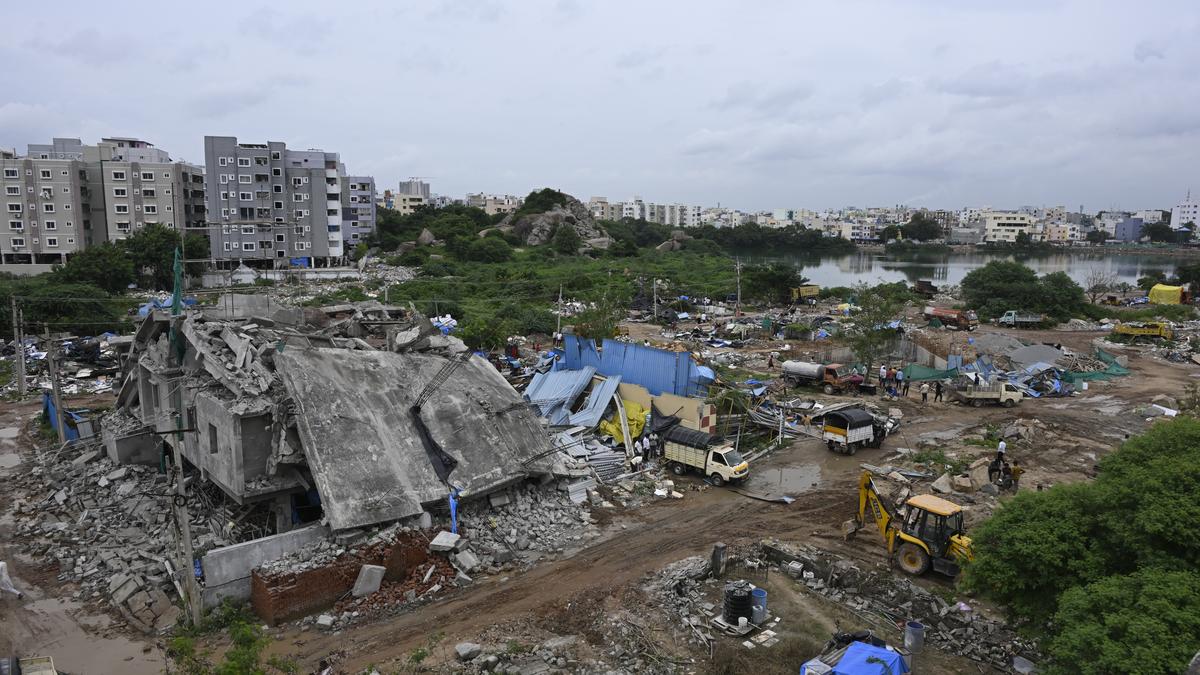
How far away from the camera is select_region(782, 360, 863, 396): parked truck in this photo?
25.1 m

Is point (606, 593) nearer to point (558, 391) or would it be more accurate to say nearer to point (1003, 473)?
point (558, 391)

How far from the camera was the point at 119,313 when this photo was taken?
34219 mm

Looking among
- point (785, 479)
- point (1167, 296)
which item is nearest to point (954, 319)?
point (1167, 296)

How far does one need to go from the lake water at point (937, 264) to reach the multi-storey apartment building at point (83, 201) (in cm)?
6142

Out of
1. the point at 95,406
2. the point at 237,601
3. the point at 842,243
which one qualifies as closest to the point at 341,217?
the point at 95,406

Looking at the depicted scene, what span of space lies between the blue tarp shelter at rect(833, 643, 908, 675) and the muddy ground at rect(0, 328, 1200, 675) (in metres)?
1.06

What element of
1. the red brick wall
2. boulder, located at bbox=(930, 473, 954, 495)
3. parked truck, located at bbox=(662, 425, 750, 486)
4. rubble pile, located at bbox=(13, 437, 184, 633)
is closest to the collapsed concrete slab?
the red brick wall

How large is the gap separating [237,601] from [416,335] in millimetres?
6892

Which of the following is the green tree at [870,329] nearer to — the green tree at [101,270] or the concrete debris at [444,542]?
the concrete debris at [444,542]

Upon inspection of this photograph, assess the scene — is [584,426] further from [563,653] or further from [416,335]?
[563,653]

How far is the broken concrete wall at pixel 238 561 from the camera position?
10.4 meters

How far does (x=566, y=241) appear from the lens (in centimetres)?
8175

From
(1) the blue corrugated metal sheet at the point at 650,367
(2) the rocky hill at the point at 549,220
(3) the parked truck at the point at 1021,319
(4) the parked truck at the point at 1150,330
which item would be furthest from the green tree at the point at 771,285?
(2) the rocky hill at the point at 549,220

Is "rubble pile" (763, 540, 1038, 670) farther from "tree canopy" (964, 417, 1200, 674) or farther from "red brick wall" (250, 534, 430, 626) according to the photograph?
"red brick wall" (250, 534, 430, 626)
